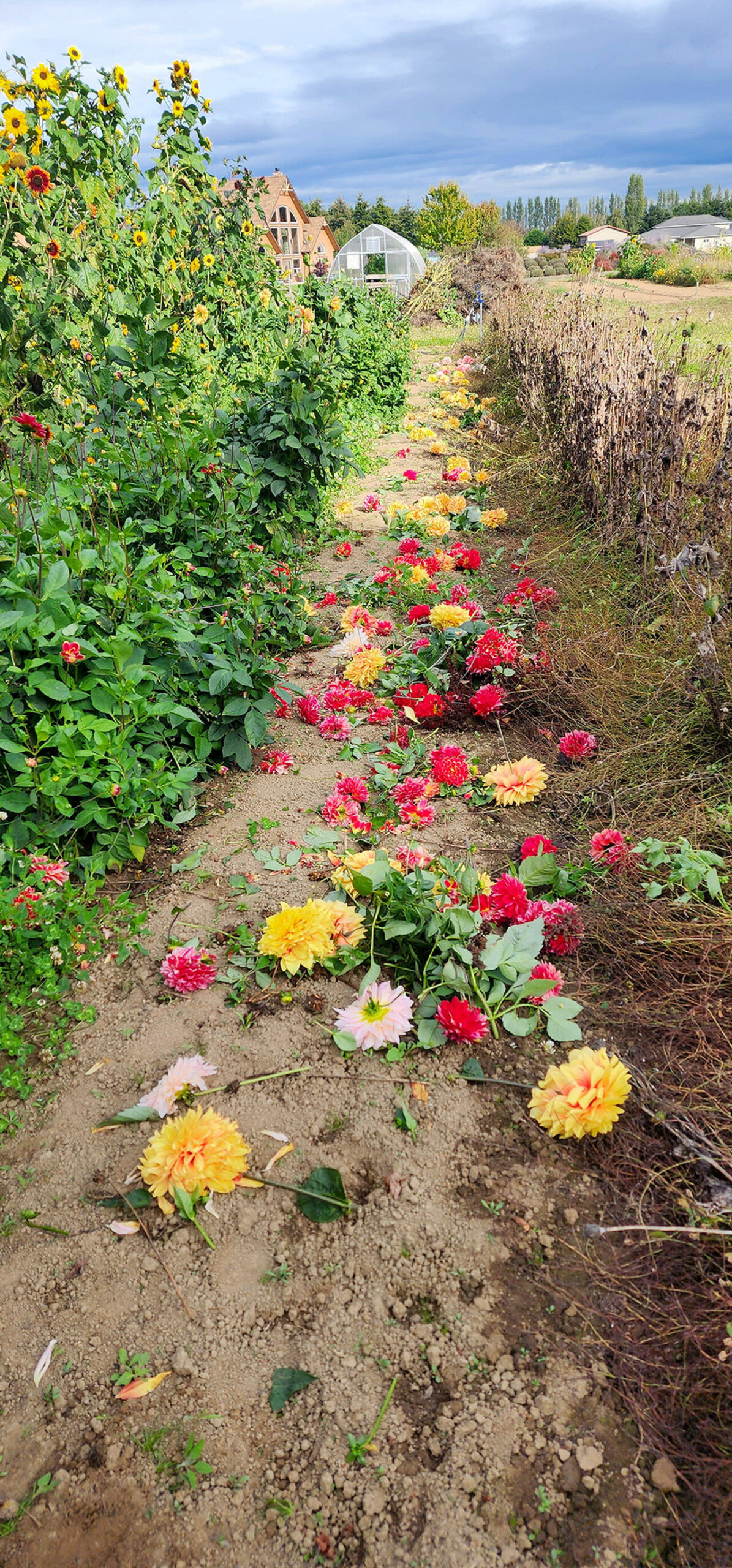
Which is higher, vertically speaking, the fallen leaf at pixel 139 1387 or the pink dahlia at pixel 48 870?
the pink dahlia at pixel 48 870

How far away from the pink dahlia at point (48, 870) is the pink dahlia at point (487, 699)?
1615 millimetres

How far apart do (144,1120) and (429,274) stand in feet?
61.6

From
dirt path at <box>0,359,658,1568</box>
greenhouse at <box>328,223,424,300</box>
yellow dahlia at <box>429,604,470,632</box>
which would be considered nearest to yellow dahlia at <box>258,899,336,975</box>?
dirt path at <box>0,359,658,1568</box>

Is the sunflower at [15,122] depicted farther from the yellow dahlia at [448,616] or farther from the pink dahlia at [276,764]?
the pink dahlia at [276,764]

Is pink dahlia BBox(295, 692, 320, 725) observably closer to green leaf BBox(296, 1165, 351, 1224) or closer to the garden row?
the garden row

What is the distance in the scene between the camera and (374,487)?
6.27 metres

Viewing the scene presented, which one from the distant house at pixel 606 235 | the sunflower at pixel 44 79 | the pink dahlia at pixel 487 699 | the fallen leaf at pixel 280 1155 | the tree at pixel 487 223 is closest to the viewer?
the fallen leaf at pixel 280 1155

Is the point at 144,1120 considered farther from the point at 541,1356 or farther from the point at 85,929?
the point at 541,1356

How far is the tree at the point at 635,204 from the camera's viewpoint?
72.8 m

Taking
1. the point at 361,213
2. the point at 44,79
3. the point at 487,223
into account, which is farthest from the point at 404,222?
the point at 44,79

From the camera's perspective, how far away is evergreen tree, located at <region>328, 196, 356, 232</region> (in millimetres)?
60219

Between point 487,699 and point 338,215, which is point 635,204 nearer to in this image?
point 338,215

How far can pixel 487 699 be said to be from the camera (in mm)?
3012

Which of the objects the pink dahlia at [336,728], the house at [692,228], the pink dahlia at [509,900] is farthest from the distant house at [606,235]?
the pink dahlia at [509,900]
